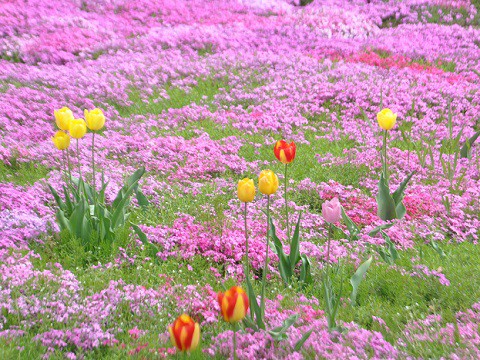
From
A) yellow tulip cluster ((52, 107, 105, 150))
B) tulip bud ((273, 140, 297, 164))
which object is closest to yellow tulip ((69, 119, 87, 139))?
yellow tulip cluster ((52, 107, 105, 150))

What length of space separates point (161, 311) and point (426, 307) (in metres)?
2.22

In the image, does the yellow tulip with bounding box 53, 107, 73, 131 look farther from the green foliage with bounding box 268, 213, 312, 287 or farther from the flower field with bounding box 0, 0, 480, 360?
the green foliage with bounding box 268, 213, 312, 287

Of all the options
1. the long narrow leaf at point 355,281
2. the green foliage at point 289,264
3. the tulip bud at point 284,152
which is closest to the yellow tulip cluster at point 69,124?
the tulip bud at point 284,152

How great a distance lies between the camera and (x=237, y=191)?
4.31 m

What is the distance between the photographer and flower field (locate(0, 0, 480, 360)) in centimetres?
375

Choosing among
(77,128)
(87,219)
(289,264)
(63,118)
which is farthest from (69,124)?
(289,264)

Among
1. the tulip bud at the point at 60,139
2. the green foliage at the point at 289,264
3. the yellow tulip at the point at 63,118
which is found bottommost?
the green foliage at the point at 289,264

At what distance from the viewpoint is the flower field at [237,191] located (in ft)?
12.3

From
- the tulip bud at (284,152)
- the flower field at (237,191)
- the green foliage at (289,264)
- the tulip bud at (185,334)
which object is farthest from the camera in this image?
the green foliage at (289,264)

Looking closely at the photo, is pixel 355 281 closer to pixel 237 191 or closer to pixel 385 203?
pixel 237 191

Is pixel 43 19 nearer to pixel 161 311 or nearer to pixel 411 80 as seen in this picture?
pixel 411 80

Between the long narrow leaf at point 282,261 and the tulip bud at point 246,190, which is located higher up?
the tulip bud at point 246,190

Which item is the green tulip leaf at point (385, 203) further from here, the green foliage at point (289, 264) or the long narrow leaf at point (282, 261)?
the long narrow leaf at point (282, 261)

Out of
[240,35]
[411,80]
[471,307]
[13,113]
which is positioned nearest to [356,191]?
[471,307]
